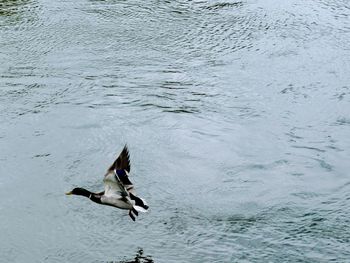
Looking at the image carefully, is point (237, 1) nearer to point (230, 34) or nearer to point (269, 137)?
point (230, 34)

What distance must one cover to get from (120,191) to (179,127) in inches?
125

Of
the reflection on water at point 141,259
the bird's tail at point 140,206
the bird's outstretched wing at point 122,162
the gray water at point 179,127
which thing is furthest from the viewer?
the gray water at point 179,127

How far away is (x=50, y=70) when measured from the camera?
14453 millimetres

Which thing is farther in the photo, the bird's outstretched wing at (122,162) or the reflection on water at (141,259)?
the bird's outstretched wing at (122,162)

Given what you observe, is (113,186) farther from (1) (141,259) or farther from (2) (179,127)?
(2) (179,127)

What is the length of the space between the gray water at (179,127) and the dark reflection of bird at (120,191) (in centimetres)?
42

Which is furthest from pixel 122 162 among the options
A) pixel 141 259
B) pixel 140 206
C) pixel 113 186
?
pixel 141 259

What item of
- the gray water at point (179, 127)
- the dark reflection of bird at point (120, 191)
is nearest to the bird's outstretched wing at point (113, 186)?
the dark reflection of bird at point (120, 191)

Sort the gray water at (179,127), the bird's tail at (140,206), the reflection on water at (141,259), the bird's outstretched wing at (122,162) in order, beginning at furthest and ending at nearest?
the gray water at (179,127) < the bird's outstretched wing at (122,162) < the bird's tail at (140,206) < the reflection on water at (141,259)

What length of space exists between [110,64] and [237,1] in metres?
4.24

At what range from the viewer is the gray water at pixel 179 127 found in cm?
970

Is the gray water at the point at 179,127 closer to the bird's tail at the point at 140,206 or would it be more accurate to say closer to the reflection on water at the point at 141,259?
the reflection on water at the point at 141,259

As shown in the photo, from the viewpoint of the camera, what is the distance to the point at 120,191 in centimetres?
959

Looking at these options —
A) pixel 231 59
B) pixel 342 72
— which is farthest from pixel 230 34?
pixel 342 72
